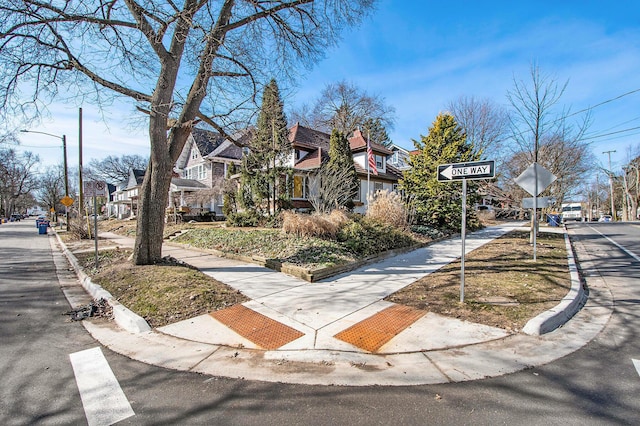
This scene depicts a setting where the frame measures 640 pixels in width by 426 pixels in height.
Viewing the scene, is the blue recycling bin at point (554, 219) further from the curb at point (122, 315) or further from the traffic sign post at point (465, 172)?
the curb at point (122, 315)

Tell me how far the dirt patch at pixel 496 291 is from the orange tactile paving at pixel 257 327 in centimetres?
221

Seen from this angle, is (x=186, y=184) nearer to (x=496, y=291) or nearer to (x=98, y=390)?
(x=98, y=390)

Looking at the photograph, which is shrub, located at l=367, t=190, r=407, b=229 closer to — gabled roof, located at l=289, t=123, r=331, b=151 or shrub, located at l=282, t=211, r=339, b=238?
shrub, located at l=282, t=211, r=339, b=238

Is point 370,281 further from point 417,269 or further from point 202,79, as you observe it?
point 202,79

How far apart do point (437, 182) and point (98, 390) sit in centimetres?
1608

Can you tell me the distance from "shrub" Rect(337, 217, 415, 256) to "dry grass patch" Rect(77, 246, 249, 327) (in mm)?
4418

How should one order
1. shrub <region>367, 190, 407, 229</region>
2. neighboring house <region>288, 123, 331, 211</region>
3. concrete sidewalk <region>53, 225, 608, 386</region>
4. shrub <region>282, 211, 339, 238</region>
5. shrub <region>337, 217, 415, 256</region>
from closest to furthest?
1. concrete sidewalk <region>53, 225, 608, 386</region>
2. shrub <region>337, 217, 415, 256</region>
3. shrub <region>282, 211, 339, 238</region>
4. shrub <region>367, 190, 407, 229</region>
5. neighboring house <region>288, 123, 331, 211</region>

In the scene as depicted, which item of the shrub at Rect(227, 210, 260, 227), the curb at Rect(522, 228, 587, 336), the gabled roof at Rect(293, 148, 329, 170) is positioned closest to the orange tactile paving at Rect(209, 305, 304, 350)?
the curb at Rect(522, 228, 587, 336)

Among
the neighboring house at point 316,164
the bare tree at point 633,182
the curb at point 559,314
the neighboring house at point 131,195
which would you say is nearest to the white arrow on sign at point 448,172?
the curb at point 559,314

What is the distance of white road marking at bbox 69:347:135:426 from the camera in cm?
237

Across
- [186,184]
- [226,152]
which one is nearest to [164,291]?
[226,152]

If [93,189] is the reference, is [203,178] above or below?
above

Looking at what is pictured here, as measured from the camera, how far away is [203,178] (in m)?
28.5

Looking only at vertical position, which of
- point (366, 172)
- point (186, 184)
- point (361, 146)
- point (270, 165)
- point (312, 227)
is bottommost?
point (312, 227)
